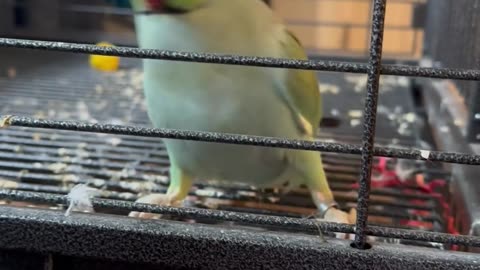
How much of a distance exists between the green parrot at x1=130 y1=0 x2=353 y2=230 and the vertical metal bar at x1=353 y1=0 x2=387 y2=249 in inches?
9.1

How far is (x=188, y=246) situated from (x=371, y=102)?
137mm

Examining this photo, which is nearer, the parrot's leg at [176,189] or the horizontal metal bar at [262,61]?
the horizontal metal bar at [262,61]

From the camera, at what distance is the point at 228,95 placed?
60 cm

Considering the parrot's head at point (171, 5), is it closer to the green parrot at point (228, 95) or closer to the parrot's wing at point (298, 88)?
the green parrot at point (228, 95)

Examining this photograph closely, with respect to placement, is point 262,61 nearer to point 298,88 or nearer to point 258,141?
point 258,141

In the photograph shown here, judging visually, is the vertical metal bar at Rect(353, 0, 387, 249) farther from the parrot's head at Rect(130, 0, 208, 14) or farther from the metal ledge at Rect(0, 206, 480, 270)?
the parrot's head at Rect(130, 0, 208, 14)

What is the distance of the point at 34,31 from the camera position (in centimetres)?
154

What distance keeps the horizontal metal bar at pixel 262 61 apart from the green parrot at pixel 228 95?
0.17 m

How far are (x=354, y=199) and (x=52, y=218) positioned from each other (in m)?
0.38

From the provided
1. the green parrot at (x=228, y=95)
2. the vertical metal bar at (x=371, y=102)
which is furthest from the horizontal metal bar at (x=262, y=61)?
the green parrot at (x=228, y=95)

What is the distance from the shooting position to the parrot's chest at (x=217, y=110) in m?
0.60

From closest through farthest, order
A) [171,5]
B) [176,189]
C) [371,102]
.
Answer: [371,102], [171,5], [176,189]

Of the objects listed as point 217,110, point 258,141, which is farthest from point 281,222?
point 217,110

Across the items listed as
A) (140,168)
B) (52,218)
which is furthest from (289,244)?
(140,168)
